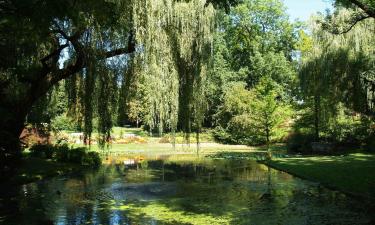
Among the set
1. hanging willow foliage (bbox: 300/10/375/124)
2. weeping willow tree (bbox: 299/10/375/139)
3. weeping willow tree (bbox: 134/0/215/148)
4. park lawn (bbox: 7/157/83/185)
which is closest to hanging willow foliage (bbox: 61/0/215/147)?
weeping willow tree (bbox: 134/0/215/148)

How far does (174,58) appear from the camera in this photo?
52.3 feet

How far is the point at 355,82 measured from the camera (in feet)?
87.5

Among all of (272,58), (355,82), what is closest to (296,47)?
(272,58)

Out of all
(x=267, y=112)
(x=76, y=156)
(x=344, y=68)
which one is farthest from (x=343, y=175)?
(x=76, y=156)

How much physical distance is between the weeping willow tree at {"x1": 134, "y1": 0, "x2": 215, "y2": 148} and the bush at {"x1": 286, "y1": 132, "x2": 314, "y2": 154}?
1691 centimetres

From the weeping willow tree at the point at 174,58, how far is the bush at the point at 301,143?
1691 centimetres

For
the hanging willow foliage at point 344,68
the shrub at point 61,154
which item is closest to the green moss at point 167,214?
the shrub at point 61,154

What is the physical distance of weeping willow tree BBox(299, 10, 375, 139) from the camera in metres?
26.3

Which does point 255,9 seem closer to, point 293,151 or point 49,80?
point 293,151

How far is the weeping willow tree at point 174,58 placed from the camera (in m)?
14.5

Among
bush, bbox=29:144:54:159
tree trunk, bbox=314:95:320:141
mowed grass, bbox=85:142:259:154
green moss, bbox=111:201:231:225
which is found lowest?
green moss, bbox=111:201:231:225

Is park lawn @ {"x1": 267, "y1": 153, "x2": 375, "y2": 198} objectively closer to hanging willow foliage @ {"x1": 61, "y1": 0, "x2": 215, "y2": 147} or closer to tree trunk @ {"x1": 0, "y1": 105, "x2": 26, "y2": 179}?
hanging willow foliage @ {"x1": 61, "y1": 0, "x2": 215, "y2": 147}

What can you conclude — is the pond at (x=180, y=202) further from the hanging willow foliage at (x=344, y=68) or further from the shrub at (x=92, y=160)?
the hanging willow foliage at (x=344, y=68)

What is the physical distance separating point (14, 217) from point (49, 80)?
786cm
